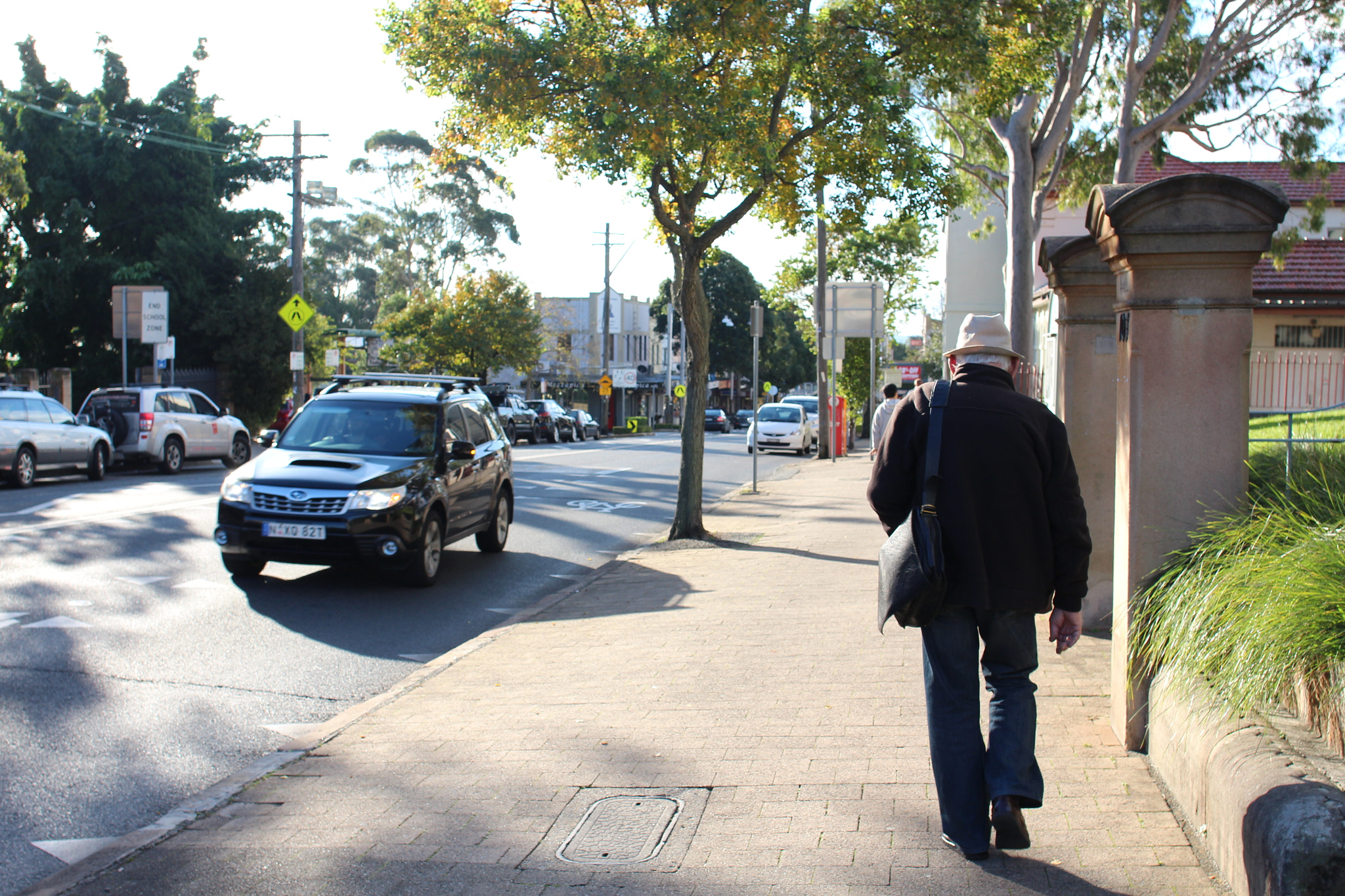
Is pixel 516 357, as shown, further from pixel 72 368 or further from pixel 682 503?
pixel 682 503

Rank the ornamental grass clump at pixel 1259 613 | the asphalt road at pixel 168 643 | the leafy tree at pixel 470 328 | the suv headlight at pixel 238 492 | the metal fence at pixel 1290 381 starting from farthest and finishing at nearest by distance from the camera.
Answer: the leafy tree at pixel 470 328 → the metal fence at pixel 1290 381 → the suv headlight at pixel 238 492 → the asphalt road at pixel 168 643 → the ornamental grass clump at pixel 1259 613

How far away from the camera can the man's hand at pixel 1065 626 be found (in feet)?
13.1

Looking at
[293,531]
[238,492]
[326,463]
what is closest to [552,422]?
[326,463]

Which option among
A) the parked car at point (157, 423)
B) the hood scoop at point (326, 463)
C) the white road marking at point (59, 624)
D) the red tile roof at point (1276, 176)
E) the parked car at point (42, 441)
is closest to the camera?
the white road marking at point (59, 624)

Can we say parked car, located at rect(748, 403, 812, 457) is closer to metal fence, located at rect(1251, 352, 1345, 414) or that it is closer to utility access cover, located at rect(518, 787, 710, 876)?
metal fence, located at rect(1251, 352, 1345, 414)

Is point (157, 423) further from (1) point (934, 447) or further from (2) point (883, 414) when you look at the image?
(1) point (934, 447)

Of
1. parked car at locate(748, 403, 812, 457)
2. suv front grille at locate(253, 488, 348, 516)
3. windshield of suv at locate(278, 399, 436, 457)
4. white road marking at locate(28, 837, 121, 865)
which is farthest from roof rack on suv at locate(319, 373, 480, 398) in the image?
parked car at locate(748, 403, 812, 457)

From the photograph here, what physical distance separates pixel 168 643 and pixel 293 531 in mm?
1879

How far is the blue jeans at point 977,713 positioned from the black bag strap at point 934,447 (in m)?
0.35

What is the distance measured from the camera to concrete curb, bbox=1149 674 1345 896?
2.97m

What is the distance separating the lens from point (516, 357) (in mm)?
54656

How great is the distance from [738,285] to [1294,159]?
6447 centimetres

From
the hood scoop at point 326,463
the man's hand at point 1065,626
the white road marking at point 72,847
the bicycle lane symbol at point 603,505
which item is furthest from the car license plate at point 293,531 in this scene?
the bicycle lane symbol at point 603,505

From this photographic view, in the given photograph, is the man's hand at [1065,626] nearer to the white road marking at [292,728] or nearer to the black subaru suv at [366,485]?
the white road marking at [292,728]
